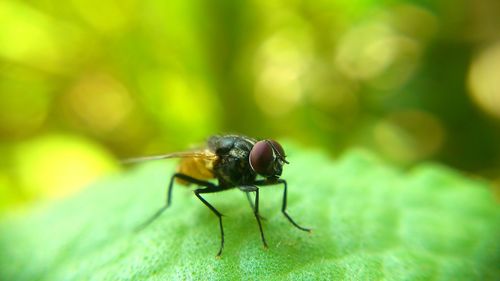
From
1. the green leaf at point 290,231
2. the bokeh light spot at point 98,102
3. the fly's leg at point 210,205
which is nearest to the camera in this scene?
the green leaf at point 290,231

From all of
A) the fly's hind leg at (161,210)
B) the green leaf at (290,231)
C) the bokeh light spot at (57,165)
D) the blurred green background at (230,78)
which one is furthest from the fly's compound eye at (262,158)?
the bokeh light spot at (57,165)

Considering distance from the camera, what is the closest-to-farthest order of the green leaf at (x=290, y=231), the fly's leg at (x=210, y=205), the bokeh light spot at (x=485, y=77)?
1. the green leaf at (x=290, y=231)
2. the fly's leg at (x=210, y=205)
3. the bokeh light spot at (x=485, y=77)

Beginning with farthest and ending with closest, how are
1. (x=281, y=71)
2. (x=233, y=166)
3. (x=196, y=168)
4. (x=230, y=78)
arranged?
(x=281, y=71)
(x=230, y=78)
(x=196, y=168)
(x=233, y=166)

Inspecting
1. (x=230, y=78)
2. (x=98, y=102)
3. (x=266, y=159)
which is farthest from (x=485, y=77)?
(x=98, y=102)

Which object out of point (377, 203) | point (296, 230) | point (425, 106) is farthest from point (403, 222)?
point (425, 106)

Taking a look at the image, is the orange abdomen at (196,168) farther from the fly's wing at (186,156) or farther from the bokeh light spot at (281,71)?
the bokeh light spot at (281,71)

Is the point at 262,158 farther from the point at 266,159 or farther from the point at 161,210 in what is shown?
the point at 161,210

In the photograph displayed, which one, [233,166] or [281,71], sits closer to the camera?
[233,166]
